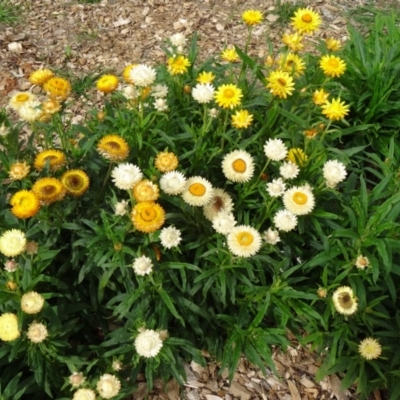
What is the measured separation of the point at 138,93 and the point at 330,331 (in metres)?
1.67

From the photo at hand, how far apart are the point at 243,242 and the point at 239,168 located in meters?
0.42

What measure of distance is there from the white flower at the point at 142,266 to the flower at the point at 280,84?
3.82 feet

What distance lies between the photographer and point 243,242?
2.64m

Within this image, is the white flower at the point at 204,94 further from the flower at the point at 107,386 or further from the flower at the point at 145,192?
the flower at the point at 107,386

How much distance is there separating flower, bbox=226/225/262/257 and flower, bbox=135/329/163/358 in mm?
536

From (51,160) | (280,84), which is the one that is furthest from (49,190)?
(280,84)

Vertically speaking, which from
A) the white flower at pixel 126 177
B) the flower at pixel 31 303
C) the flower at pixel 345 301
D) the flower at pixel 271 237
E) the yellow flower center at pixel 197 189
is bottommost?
the flower at pixel 345 301

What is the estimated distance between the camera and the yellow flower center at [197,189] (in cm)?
270

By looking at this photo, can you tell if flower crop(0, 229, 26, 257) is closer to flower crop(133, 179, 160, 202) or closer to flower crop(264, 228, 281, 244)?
flower crop(133, 179, 160, 202)

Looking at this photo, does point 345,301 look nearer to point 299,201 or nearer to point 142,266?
point 299,201

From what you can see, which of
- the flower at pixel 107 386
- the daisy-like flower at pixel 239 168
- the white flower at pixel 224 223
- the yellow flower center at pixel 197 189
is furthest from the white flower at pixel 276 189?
the flower at pixel 107 386

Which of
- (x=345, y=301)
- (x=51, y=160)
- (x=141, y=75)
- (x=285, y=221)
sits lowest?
(x=345, y=301)

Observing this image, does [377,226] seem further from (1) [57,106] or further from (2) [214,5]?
(2) [214,5]

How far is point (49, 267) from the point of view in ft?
9.37
